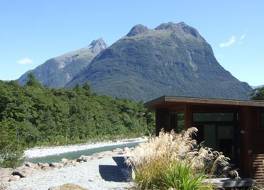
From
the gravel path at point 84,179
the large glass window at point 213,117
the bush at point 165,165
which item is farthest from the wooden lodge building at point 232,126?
the bush at point 165,165

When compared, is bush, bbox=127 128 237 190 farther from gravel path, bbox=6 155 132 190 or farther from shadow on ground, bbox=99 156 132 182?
shadow on ground, bbox=99 156 132 182

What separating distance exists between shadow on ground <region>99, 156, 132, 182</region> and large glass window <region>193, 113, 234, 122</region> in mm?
2492

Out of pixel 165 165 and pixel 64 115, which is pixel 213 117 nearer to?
pixel 165 165

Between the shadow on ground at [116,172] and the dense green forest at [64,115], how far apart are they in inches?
522

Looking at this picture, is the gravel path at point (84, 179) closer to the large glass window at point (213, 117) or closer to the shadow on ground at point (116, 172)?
the shadow on ground at point (116, 172)

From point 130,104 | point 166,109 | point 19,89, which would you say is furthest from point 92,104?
point 166,109

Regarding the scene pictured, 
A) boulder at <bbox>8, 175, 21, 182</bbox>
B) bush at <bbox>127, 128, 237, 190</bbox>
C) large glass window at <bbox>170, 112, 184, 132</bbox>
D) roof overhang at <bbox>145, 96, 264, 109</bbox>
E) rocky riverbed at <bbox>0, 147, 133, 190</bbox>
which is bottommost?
boulder at <bbox>8, 175, 21, 182</bbox>

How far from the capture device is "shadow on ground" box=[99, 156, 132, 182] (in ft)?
50.5

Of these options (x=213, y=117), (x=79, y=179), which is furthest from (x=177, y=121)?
(x=79, y=179)

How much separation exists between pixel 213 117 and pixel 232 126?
61 cm

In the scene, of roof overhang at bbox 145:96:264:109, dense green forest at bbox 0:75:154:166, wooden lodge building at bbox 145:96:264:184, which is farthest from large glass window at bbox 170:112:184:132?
dense green forest at bbox 0:75:154:166

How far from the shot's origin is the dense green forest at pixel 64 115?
1862 inches

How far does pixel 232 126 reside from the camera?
15.7 metres

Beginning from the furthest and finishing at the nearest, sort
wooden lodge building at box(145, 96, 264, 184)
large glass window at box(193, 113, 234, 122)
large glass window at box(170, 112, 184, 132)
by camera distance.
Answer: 1. large glass window at box(170, 112, 184, 132)
2. large glass window at box(193, 113, 234, 122)
3. wooden lodge building at box(145, 96, 264, 184)
